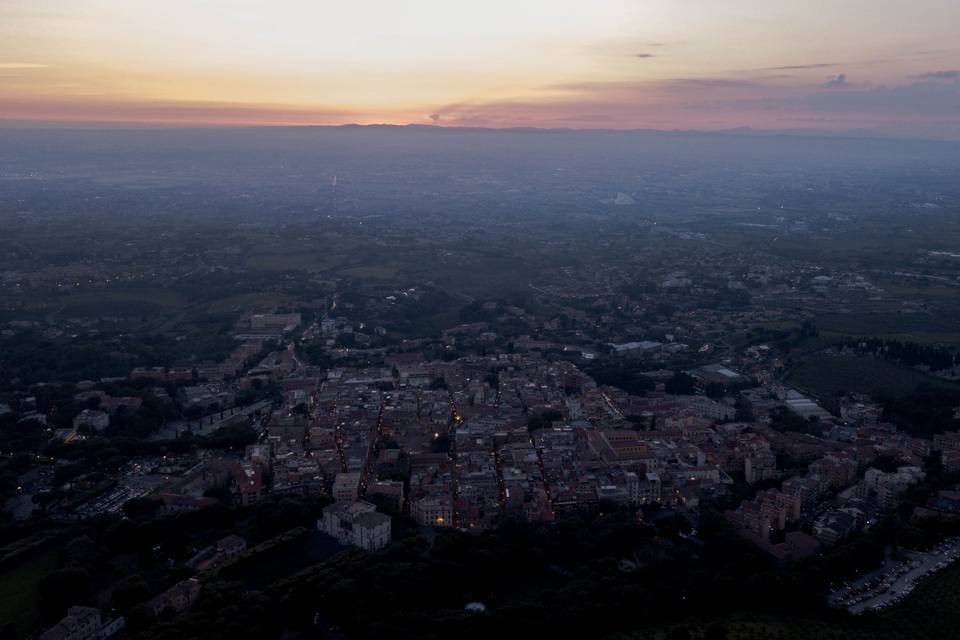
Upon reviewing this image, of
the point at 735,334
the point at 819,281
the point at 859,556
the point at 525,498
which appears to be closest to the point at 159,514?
the point at 525,498

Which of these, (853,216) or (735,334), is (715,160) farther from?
(735,334)

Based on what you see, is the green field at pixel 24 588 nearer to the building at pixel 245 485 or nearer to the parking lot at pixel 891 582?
the building at pixel 245 485

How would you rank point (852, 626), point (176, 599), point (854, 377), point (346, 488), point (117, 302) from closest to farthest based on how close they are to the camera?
1. point (852, 626)
2. point (176, 599)
3. point (346, 488)
4. point (854, 377)
5. point (117, 302)

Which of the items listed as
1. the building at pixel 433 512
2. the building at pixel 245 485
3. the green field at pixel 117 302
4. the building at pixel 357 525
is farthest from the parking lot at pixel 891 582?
the green field at pixel 117 302

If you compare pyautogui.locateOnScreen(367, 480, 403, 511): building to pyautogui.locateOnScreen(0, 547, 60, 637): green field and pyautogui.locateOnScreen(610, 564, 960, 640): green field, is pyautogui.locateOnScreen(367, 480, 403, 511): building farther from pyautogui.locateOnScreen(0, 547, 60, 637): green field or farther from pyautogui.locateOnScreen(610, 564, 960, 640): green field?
pyautogui.locateOnScreen(0, 547, 60, 637): green field

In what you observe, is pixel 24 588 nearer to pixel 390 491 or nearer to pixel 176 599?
pixel 176 599

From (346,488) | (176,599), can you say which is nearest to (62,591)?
(176,599)

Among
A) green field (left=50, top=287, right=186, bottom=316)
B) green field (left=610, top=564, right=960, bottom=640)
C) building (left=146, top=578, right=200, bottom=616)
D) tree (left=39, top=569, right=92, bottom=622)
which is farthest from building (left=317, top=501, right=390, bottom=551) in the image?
green field (left=50, top=287, right=186, bottom=316)
